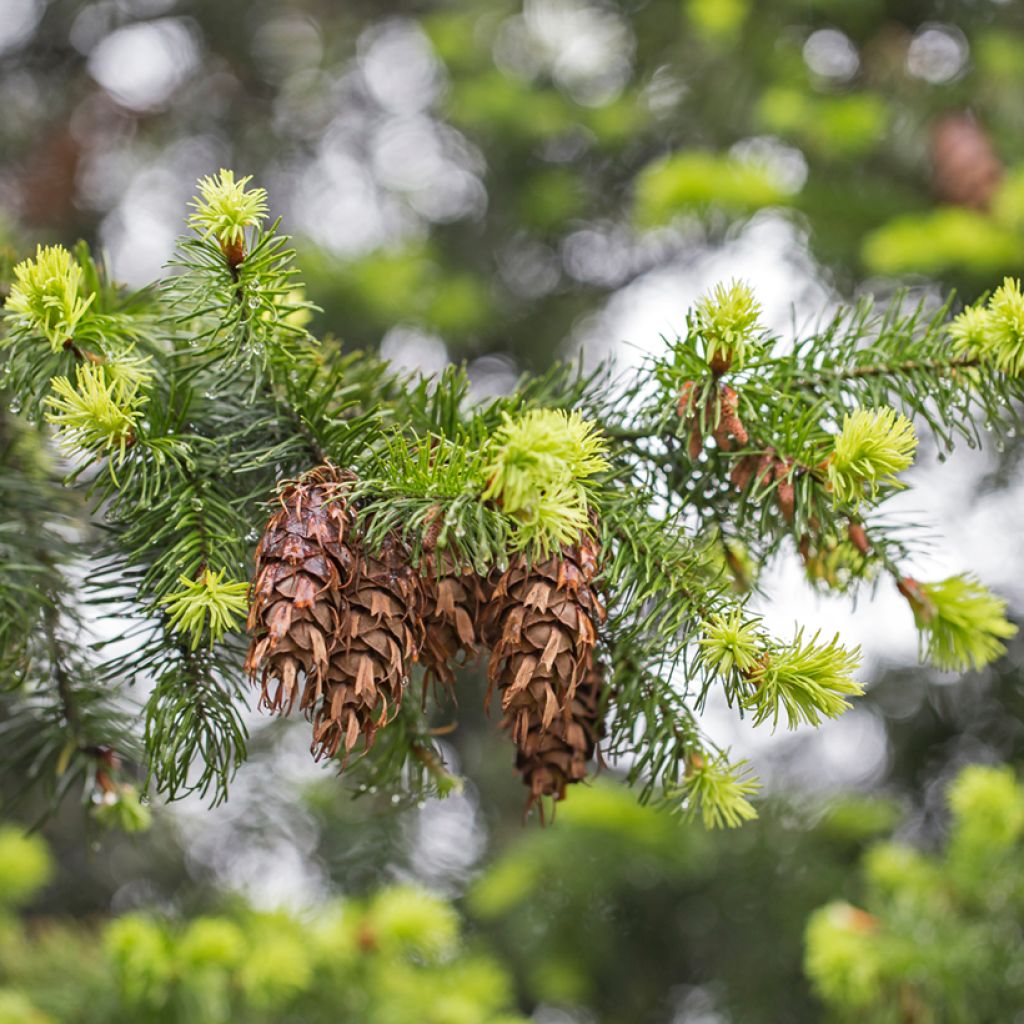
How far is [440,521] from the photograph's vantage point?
0.72 meters

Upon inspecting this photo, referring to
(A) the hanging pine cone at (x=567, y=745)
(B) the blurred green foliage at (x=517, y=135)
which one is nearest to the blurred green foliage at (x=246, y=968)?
(A) the hanging pine cone at (x=567, y=745)

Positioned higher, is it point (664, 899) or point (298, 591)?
point (664, 899)

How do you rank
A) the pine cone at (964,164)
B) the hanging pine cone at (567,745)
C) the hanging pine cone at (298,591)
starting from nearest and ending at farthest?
the hanging pine cone at (298,591), the hanging pine cone at (567,745), the pine cone at (964,164)

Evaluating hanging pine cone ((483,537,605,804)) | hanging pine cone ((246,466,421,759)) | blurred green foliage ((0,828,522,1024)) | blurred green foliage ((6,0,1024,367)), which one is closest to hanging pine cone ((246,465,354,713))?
hanging pine cone ((246,466,421,759))

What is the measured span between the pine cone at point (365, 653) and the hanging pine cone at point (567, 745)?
0.49 feet

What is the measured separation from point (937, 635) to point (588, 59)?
103 inches

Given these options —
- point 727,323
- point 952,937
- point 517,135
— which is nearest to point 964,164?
point 517,135

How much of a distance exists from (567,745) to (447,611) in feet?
0.55

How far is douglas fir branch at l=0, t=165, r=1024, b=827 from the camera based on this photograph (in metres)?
0.71

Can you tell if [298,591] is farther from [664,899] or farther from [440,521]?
[664,899]

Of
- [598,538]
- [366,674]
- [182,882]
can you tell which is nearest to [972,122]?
[598,538]

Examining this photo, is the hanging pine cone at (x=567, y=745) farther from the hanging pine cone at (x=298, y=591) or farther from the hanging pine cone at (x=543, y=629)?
the hanging pine cone at (x=298, y=591)

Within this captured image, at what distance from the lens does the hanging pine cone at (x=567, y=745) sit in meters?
0.83

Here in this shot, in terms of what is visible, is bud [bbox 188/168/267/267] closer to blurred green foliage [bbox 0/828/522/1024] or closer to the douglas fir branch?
the douglas fir branch
